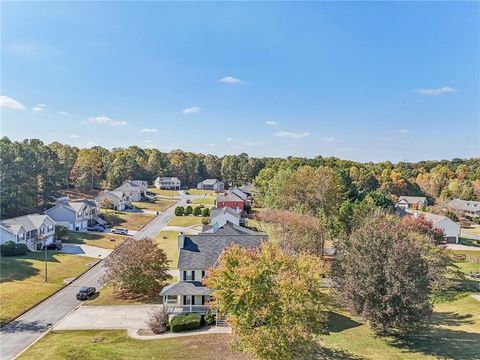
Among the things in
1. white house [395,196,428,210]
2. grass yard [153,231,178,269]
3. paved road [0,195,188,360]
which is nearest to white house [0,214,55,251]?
paved road [0,195,188,360]

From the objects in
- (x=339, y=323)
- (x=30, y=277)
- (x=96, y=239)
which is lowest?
(x=339, y=323)

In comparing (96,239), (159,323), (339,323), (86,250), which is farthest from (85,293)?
(96,239)

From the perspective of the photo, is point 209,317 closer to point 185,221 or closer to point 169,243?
point 169,243

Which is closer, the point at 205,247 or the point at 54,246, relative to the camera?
the point at 205,247

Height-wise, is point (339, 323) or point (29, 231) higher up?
point (29, 231)

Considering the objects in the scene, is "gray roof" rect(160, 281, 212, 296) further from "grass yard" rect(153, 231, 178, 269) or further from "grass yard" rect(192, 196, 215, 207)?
"grass yard" rect(192, 196, 215, 207)

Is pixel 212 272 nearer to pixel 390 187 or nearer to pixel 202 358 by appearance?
pixel 202 358
